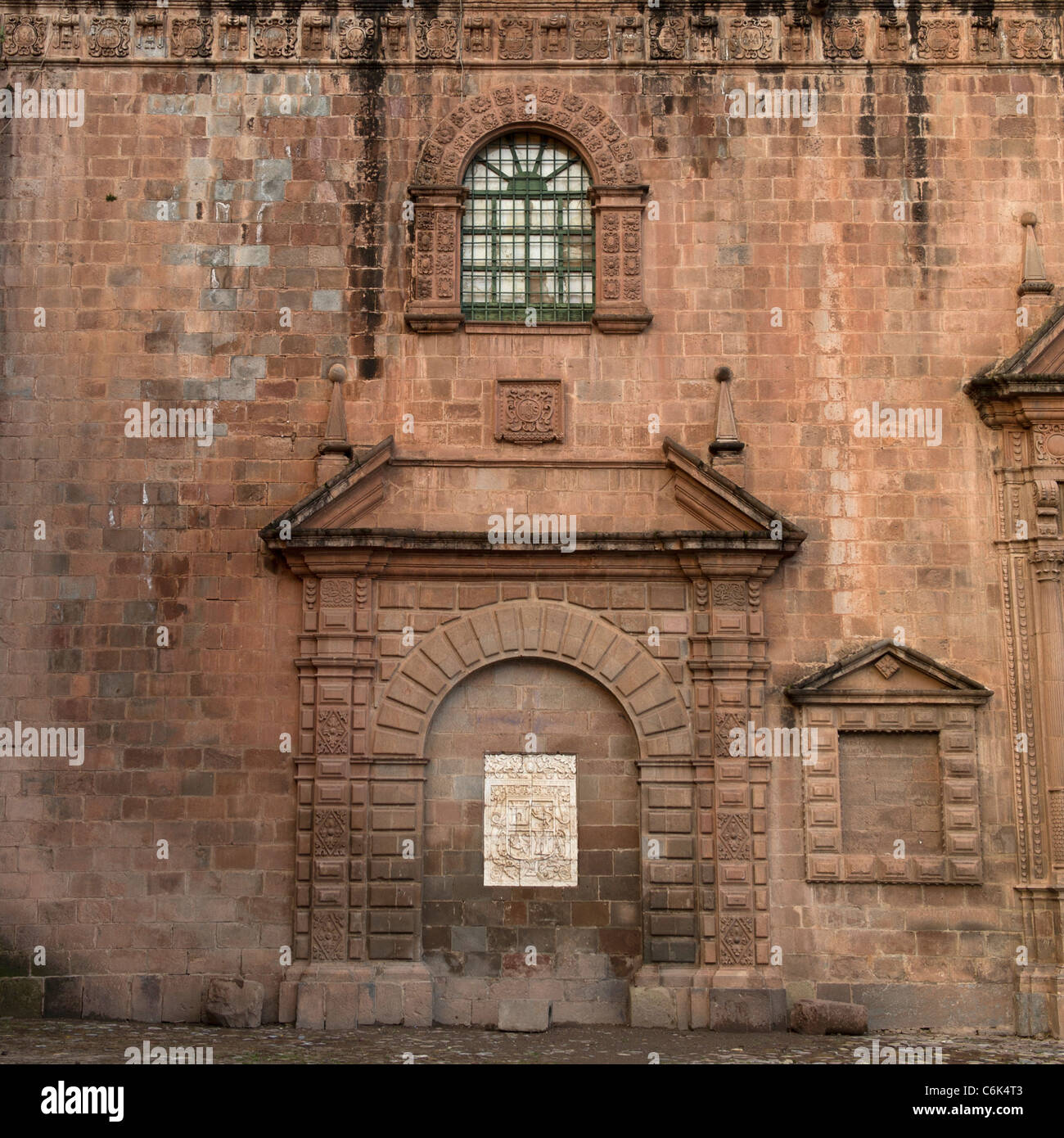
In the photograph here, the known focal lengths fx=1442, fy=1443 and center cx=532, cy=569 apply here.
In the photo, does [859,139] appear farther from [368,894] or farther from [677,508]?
[368,894]

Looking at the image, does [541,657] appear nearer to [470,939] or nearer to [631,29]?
[470,939]

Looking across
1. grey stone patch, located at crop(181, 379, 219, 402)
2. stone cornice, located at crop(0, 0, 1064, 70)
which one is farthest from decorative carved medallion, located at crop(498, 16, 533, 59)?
grey stone patch, located at crop(181, 379, 219, 402)

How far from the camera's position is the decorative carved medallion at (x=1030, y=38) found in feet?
55.4

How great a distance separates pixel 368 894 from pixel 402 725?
1.82 m

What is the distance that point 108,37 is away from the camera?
16797 millimetres

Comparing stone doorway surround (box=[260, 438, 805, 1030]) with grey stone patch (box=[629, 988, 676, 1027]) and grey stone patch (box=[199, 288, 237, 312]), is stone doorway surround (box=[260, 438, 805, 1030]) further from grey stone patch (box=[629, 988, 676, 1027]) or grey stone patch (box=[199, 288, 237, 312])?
grey stone patch (box=[199, 288, 237, 312])

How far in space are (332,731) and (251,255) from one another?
550 centimetres

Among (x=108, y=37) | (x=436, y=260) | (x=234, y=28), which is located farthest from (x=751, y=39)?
(x=108, y=37)

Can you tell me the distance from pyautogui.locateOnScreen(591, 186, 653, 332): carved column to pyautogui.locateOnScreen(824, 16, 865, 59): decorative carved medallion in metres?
2.80

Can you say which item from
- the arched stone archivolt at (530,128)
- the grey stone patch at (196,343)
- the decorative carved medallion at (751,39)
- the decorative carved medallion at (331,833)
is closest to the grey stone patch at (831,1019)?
the decorative carved medallion at (331,833)

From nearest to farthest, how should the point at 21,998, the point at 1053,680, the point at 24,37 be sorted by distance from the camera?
the point at 21,998
the point at 1053,680
the point at 24,37

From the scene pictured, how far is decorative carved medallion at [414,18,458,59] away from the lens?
16812 millimetres

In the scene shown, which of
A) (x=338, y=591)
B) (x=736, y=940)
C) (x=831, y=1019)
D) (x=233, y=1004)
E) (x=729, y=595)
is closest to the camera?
(x=831, y=1019)

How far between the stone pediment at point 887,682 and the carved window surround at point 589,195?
4432mm
